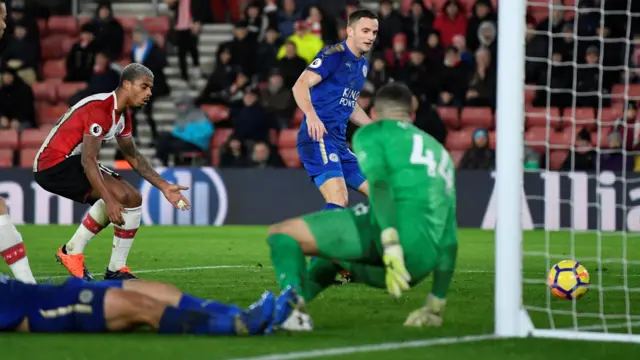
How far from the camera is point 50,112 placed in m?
19.4

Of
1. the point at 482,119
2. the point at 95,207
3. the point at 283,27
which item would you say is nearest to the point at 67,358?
the point at 95,207

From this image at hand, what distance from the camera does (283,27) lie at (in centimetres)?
1941

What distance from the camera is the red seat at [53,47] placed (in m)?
20.5

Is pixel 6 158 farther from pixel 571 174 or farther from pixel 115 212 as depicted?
pixel 115 212

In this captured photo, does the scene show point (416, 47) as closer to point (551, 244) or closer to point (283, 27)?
point (283, 27)

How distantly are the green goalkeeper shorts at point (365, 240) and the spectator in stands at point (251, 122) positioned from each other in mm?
11669

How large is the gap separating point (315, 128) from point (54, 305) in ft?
9.82

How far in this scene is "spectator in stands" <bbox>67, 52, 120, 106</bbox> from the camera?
60.3 ft

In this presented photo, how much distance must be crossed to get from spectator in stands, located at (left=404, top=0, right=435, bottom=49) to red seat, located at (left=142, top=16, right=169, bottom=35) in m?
4.32

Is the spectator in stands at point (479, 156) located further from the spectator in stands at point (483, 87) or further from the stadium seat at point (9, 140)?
the stadium seat at point (9, 140)

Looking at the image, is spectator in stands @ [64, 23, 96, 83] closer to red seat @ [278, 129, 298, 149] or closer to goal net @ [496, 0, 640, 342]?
red seat @ [278, 129, 298, 149]

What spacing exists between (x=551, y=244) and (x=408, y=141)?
8.04m

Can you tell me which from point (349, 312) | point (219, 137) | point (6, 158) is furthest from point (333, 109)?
point (6, 158)

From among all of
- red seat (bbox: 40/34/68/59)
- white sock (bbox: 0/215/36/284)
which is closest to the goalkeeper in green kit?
white sock (bbox: 0/215/36/284)
